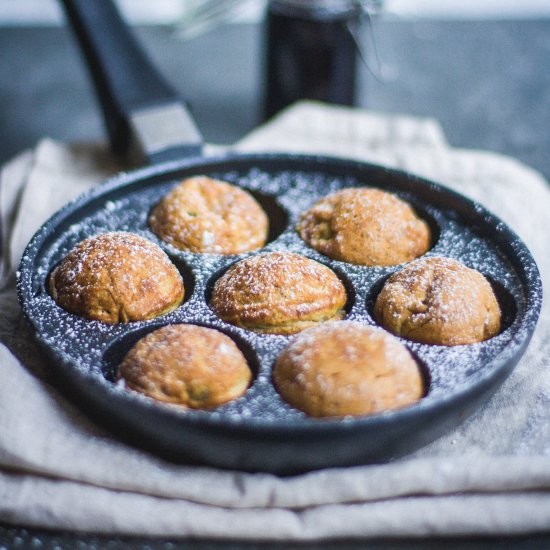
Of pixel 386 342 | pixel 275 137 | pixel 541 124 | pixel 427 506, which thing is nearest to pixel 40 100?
pixel 275 137

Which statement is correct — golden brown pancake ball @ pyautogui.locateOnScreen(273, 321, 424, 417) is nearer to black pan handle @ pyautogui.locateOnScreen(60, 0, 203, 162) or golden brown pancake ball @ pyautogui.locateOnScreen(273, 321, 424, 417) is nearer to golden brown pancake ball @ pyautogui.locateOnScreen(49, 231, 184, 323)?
golden brown pancake ball @ pyautogui.locateOnScreen(49, 231, 184, 323)

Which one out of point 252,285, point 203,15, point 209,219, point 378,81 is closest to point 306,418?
point 252,285

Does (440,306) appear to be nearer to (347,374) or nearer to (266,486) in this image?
(347,374)

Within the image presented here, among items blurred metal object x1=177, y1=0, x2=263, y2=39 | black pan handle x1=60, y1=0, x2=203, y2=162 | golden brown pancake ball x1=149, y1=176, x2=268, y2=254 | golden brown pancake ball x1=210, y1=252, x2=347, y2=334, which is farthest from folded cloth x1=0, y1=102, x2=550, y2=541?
blurred metal object x1=177, y1=0, x2=263, y2=39

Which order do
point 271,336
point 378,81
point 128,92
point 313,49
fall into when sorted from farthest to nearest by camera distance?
1. point 378,81
2. point 313,49
3. point 128,92
4. point 271,336

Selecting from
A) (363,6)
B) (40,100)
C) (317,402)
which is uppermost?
(363,6)

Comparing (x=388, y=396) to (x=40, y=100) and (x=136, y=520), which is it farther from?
(x=40, y=100)
